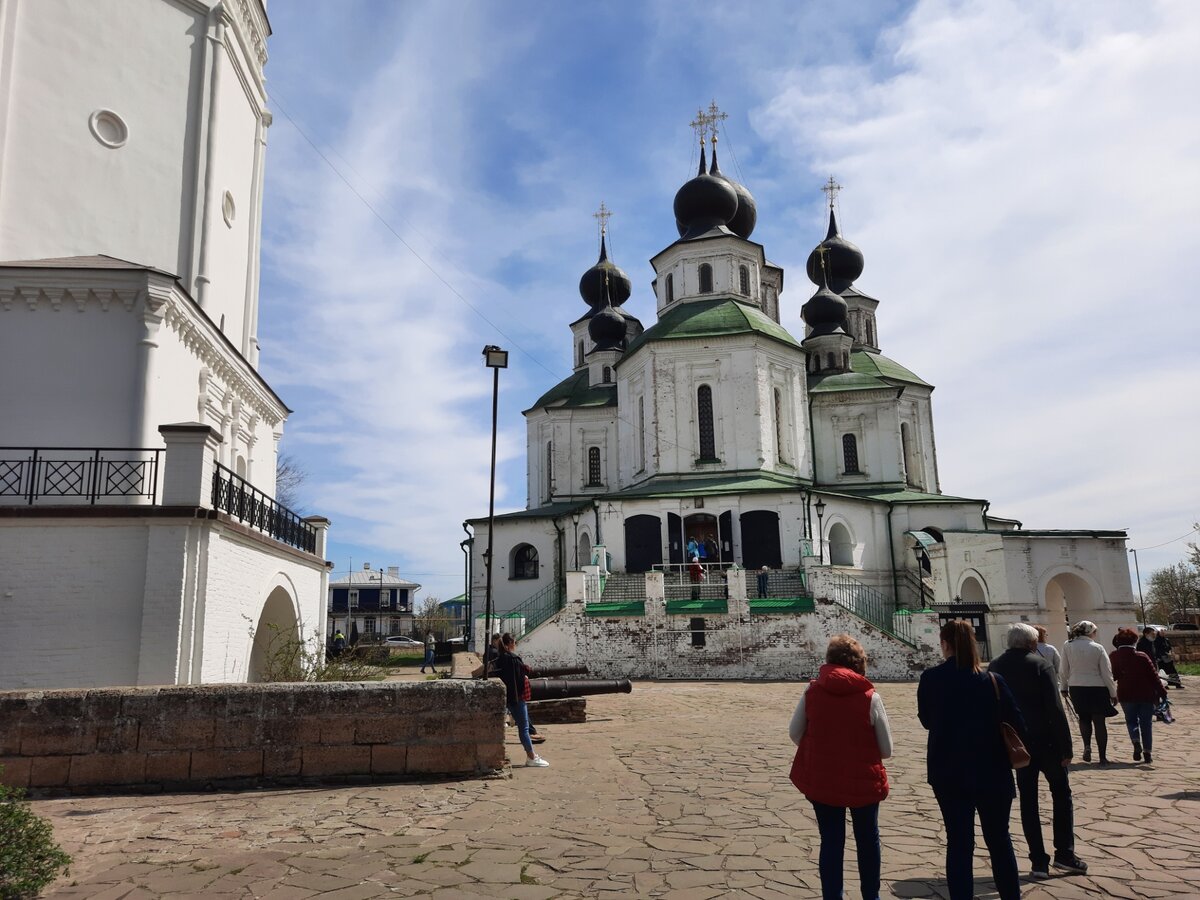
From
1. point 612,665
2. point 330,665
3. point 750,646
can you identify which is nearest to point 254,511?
point 330,665

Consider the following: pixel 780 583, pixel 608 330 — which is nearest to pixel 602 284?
pixel 608 330

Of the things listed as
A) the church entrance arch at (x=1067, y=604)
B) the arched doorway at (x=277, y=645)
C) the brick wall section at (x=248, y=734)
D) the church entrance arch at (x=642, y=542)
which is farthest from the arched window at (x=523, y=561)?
the brick wall section at (x=248, y=734)

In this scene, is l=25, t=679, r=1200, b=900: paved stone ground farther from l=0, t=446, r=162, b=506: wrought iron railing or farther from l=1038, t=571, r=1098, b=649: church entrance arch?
l=1038, t=571, r=1098, b=649: church entrance arch

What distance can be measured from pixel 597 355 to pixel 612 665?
23.2m

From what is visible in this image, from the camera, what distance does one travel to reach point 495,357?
15680 millimetres

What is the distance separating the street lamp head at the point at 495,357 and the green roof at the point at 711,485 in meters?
14.5

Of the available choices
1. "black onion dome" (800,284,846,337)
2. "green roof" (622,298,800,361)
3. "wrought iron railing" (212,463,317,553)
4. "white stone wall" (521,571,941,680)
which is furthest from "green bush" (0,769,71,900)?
"black onion dome" (800,284,846,337)

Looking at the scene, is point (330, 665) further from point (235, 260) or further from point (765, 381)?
point (765, 381)

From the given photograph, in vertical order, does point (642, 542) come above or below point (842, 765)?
above

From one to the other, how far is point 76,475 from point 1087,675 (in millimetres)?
13038

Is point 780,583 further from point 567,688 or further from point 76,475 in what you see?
point 76,475

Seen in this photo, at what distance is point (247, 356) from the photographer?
59.4 feet

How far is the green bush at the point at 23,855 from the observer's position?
16.0 ft

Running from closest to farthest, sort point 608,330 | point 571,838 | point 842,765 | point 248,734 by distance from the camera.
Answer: point 842,765 → point 571,838 → point 248,734 → point 608,330
